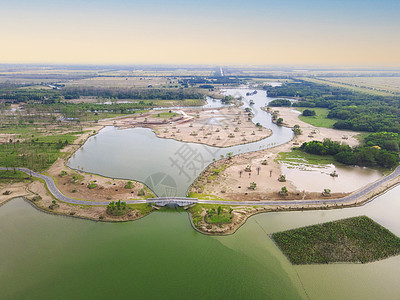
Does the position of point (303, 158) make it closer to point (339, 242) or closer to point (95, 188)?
point (339, 242)

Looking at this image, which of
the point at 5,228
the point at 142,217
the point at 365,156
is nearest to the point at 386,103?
the point at 365,156

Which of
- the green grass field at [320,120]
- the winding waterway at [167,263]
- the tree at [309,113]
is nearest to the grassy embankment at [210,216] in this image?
the winding waterway at [167,263]

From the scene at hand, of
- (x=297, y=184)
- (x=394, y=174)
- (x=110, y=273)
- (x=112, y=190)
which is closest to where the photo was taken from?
(x=110, y=273)

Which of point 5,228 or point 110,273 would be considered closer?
point 110,273

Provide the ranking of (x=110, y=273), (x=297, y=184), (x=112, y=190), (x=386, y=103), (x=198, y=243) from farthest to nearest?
(x=386, y=103)
(x=297, y=184)
(x=112, y=190)
(x=198, y=243)
(x=110, y=273)

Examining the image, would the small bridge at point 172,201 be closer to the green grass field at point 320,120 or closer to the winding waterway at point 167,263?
the winding waterway at point 167,263

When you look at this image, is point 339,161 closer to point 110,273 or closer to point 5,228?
point 110,273
